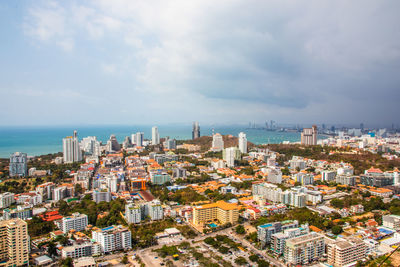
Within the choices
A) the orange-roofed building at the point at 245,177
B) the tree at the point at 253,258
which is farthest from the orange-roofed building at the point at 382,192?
the tree at the point at 253,258

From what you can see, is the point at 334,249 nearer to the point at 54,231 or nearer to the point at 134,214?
the point at 134,214

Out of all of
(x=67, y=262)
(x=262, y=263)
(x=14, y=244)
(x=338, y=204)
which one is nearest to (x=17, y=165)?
(x=14, y=244)

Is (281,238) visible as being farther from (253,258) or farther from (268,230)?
(253,258)

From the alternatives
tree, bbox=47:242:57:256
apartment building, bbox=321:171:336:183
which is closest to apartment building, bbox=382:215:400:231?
apartment building, bbox=321:171:336:183

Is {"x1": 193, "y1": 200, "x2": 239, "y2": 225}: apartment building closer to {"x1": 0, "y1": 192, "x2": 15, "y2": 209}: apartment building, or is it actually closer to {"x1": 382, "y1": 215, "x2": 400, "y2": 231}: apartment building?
{"x1": 382, "y1": 215, "x2": 400, "y2": 231}: apartment building

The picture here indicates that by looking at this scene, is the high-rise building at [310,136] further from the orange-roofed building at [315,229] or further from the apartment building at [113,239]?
the apartment building at [113,239]

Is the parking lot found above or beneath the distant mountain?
beneath
